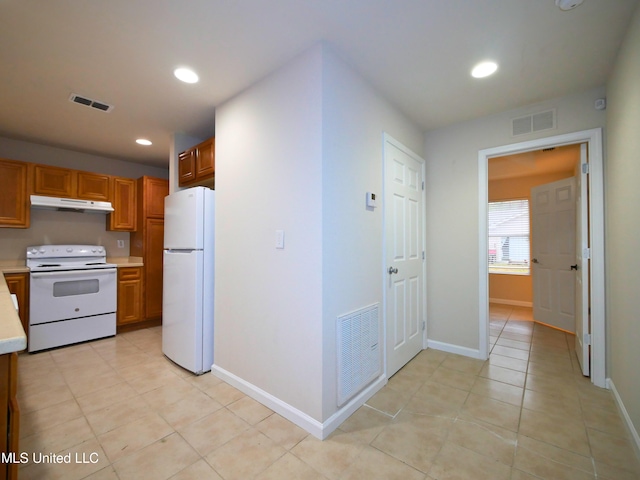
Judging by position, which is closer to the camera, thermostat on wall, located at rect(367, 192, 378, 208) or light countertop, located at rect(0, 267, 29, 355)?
light countertop, located at rect(0, 267, 29, 355)

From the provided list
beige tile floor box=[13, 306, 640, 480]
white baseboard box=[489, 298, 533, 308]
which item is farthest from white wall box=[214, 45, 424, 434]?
white baseboard box=[489, 298, 533, 308]

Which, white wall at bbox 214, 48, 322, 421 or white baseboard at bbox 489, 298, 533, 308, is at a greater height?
white wall at bbox 214, 48, 322, 421

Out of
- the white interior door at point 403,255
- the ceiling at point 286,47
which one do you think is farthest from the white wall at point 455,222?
the ceiling at point 286,47

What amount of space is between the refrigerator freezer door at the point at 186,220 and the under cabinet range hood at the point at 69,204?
5.39 feet

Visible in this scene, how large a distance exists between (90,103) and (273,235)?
2216 mm

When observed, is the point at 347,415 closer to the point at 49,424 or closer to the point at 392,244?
the point at 392,244

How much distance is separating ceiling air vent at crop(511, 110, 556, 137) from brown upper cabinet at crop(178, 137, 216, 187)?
Result: 9.62ft

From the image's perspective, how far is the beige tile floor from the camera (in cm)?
150

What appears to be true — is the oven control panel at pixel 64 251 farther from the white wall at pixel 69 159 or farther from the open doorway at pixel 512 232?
the open doorway at pixel 512 232

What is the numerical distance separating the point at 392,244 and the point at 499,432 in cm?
148

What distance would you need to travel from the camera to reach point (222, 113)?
2570 mm

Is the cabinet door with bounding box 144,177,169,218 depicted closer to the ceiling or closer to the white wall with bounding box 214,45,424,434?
the ceiling

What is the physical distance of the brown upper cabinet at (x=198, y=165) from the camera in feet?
9.25

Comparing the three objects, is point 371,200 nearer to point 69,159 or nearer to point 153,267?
point 153,267
